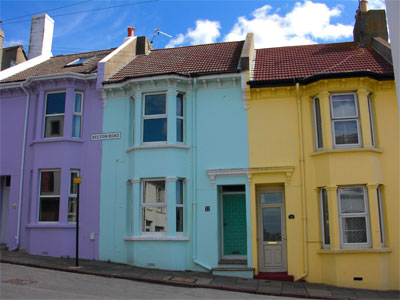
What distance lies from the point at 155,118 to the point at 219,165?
9.13ft

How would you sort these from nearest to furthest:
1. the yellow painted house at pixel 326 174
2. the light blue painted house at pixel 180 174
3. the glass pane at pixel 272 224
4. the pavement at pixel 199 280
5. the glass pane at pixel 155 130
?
the pavement at pixel 199 280 → the yellow painted house at pixel 326 174 → the light blue painted house at pixel 180 174 → the glass pane at pixel 272 224 → the glass pane at pixel 155 130

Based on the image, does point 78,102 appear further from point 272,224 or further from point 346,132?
point 346,132

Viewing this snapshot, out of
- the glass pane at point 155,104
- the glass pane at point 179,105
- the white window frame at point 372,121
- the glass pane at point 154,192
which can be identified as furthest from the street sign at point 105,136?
the white window frame at point 372,121

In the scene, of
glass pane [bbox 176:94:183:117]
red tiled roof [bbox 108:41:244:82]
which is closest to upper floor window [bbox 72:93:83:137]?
red tiled roof [bbox 108:41:244:82]

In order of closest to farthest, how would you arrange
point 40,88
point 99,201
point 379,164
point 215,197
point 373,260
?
point 373,260, point 379,164, point 215,197, point 99,201, point 40,88

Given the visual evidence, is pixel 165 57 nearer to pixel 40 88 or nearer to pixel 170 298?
pixel 40 88

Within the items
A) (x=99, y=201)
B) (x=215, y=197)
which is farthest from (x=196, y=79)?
(x=99, y=201)

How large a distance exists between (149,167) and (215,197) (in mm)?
2434

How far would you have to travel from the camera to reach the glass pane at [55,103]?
14.5 m

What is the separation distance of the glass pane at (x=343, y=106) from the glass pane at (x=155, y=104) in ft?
18.4

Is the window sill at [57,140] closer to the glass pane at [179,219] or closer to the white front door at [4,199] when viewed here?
the white front door at [4,199]

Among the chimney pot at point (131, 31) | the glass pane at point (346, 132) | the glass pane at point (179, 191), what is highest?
the chimney pot at point (131, 31)

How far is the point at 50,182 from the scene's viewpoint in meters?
14.1

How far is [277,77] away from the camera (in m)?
13.0
